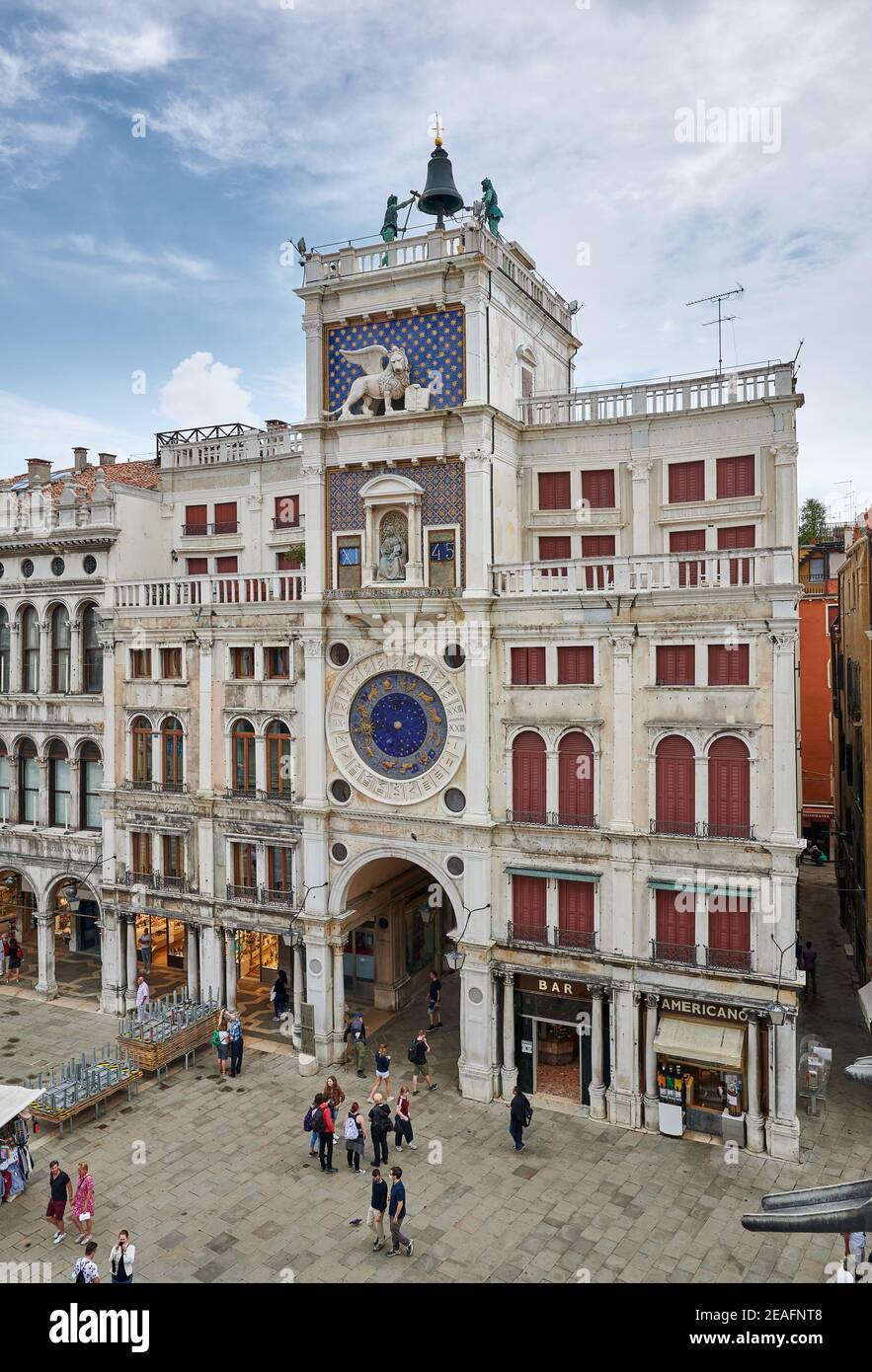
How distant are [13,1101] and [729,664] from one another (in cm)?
2140

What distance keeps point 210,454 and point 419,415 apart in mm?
12870

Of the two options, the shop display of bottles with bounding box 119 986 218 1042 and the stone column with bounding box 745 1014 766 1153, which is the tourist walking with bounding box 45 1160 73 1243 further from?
the stone column with bounding box 745 1014 766 1153

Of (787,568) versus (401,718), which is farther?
(401,718)

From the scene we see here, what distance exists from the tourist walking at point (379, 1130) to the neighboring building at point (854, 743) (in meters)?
17.8

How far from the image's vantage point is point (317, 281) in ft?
98.1

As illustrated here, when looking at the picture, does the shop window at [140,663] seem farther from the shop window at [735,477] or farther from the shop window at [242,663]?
the shop window at [735,477]

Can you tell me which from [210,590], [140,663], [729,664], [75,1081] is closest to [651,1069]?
[729,664]

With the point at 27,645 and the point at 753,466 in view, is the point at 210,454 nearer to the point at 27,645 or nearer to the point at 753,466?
the point at 27,645

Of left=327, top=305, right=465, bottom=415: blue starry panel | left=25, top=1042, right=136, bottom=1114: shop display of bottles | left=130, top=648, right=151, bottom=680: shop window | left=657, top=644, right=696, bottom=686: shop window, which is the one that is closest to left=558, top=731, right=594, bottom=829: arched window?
left=657, top=644, right=696, bottom=686: shop window

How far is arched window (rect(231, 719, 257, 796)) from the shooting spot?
32.4 metres

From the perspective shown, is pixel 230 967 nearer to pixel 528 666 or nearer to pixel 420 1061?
pixel 420 1061

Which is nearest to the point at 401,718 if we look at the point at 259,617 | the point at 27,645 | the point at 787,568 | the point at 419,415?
the point at 259,617

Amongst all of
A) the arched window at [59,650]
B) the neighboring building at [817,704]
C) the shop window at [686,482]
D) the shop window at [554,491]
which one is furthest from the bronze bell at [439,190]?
the neighboring building at [817,704]

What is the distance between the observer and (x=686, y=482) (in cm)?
2873
